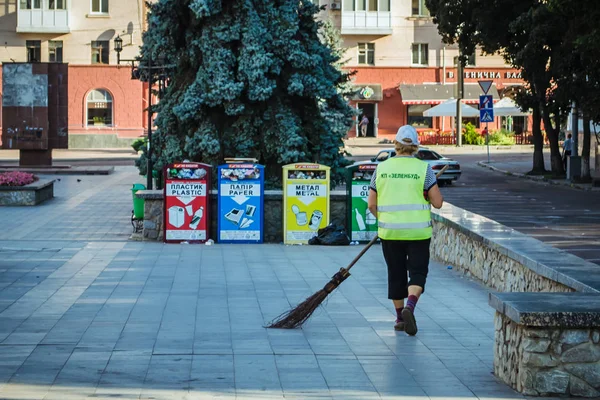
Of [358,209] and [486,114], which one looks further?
[486,114]

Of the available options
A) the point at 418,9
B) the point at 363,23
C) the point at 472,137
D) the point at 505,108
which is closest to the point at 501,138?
the point at 472,137

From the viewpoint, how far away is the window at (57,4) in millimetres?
59844

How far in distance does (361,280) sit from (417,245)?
3710 millimetres

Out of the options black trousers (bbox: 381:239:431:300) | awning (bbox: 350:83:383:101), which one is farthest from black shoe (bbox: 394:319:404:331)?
awning (bbox: 350:83:383:101)

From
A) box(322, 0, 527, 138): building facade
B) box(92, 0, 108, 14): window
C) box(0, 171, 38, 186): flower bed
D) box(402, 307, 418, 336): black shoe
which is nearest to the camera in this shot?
box(402, 307, 418, 336): black shoe

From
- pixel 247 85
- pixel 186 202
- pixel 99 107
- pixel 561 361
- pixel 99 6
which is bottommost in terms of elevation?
pixel 561 361

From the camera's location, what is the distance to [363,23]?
63.9 meters

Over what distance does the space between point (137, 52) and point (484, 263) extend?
48706 millimetres

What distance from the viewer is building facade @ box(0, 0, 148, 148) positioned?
195 feet

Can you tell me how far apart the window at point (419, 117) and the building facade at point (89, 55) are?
1630cm

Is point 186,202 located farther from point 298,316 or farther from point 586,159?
point 586,159

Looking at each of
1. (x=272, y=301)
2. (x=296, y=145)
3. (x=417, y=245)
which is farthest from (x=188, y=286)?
(x=296, y=145)

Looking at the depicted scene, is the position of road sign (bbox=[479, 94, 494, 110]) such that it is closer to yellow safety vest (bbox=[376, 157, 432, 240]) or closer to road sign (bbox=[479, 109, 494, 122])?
road sign (bbox=[479, 109, 494, 122])

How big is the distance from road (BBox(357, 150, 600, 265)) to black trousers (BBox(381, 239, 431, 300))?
400 centimetres
